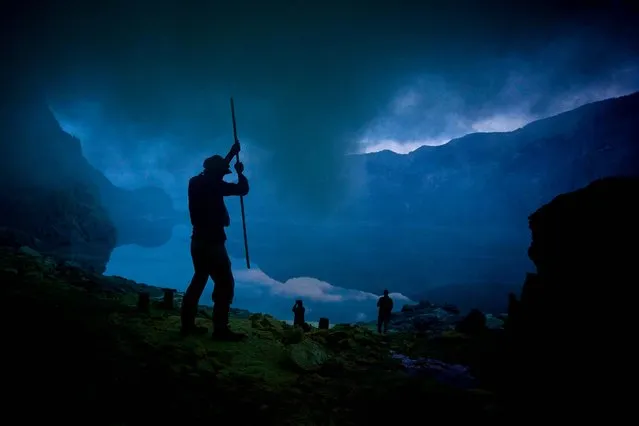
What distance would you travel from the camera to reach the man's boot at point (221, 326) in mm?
4535

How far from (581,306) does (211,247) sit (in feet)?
16.2

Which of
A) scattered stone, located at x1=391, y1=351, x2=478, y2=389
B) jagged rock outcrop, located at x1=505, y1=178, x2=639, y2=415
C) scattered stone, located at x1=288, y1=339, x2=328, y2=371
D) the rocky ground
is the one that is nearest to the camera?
the rocky ground

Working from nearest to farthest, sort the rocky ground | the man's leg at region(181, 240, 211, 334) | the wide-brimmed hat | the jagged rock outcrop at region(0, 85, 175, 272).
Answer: the rocky ground < the man's leg at region(181, 240, 211, 334) < the wide-brimmed hat < the jagged rock outcrop at region(0, 85, 175, 272)

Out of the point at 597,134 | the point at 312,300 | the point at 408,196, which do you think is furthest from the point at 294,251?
the point at 597,134

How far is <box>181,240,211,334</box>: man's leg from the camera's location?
178 inches

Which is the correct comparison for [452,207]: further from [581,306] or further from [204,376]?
[204,376]

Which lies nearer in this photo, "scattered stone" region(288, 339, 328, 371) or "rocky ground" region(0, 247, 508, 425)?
"rocky ground" region(0, 247, 508, 425)

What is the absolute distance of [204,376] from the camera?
3053mm

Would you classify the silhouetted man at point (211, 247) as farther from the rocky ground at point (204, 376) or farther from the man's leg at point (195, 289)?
the rocky ground at point (204, 376)

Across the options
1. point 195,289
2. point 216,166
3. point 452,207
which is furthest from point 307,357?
point 452,207

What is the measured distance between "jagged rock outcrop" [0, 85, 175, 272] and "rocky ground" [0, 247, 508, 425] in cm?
3691

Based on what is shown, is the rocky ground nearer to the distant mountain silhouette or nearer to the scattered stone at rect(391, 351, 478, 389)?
the scattered stone at rect(391, 351, 478, 389)

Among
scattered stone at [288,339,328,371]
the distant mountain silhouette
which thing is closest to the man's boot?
scattered stone at [288,339,328,371]

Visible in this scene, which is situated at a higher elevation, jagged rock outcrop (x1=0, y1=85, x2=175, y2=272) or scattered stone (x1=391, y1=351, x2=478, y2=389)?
jagged rock outcrop (x1=0, y1=85, x2=175, y2=272)
